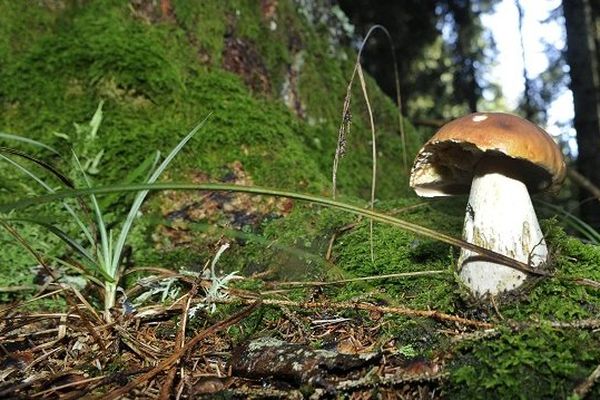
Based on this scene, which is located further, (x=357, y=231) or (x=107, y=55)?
(x=107, y=55)

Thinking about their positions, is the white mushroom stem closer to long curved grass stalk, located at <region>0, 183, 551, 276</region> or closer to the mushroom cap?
the mushroom cap

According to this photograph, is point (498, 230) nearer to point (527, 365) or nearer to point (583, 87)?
point (527, 365)

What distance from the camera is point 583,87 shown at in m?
6.66

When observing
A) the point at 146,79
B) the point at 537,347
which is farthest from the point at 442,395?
the point at 146,79

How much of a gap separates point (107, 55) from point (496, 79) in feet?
50.2

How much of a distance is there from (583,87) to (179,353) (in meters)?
7.04

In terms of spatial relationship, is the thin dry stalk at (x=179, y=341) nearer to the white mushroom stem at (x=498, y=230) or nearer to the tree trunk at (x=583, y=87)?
the white mushroom stem at (x=498, y=230)

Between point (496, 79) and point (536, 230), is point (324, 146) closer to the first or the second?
point (536, 230)

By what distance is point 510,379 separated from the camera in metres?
1.24

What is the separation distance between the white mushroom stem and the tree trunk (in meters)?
5.42

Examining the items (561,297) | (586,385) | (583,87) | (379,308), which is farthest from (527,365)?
(583,87)

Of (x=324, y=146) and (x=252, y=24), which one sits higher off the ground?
(x=252, y=24)

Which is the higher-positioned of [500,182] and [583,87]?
[583,87]

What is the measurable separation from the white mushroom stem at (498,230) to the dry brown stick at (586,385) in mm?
406
